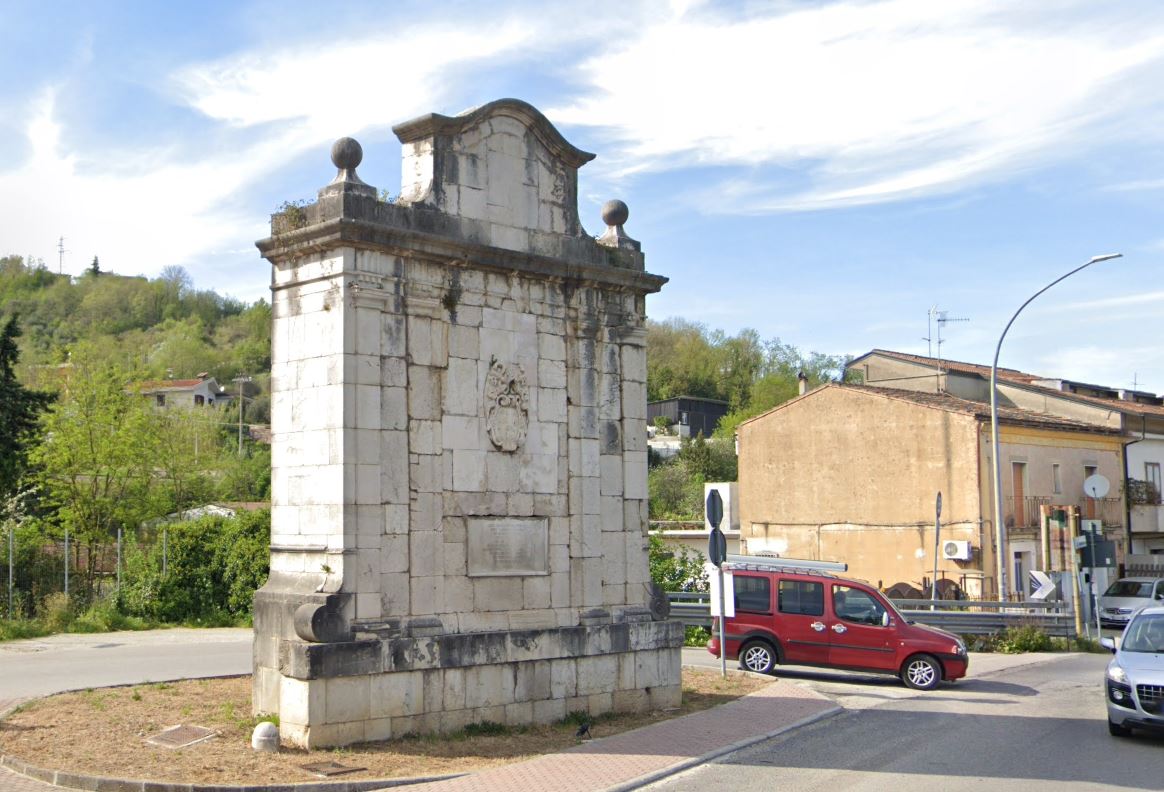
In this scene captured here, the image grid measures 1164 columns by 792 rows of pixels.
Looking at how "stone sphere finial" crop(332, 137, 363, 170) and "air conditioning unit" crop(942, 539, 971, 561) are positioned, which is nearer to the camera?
"stone sphere finial" crop(332, 137, 363, 170)

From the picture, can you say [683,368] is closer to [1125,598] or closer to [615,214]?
[1125,598]

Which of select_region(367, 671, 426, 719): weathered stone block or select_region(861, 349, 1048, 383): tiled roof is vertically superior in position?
select_region(861, 349, 1048, 383): tiled roof

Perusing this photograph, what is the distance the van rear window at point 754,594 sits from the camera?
719 inches

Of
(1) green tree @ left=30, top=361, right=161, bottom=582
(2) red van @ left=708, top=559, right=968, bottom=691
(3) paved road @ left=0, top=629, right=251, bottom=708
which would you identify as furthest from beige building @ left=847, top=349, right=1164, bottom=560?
(1) green tree @ left=30, top=361, right=161, bottom=582

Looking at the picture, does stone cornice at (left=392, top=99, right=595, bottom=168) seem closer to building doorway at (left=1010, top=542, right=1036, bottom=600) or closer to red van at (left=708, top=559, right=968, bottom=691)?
red van at (left=708, top=559, right=968, bottom=691)

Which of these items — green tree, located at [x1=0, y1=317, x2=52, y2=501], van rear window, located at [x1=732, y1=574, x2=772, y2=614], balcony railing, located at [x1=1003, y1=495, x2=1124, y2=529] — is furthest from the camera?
green tree, located at [x1=0, y1=317, x2=52, y2=501]

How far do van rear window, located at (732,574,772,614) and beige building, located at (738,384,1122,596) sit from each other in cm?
1397

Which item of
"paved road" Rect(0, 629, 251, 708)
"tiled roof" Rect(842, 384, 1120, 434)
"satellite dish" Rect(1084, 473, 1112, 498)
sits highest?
"tiled roof" Rect(842, 384, 1120, 434)

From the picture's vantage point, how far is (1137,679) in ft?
39.6

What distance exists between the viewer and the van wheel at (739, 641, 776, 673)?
18109 mm

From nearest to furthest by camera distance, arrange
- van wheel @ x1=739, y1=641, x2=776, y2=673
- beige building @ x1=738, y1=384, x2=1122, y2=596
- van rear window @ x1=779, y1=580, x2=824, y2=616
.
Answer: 1. van rear window @ x1=779, y1=580, x2=824, y2=616
2. van wheel @ x1=739, y1=641, x2=776, y2=673
3. beige building @ x1=738, y1=384, x2=1122, y2=596

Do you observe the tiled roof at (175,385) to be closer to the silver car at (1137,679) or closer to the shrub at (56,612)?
the shrub at (56,612)

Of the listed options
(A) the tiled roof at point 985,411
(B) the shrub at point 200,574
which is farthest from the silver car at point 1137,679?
(A) the tiled roof at point 985,411

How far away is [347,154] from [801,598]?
33.1 feet
